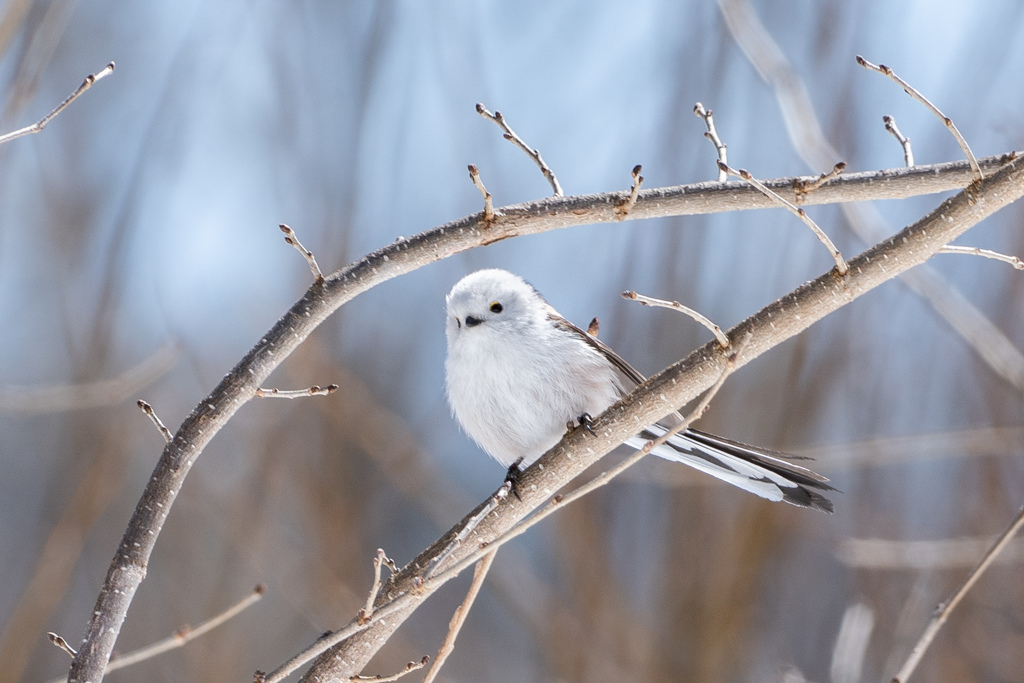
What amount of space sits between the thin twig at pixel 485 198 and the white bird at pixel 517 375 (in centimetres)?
52

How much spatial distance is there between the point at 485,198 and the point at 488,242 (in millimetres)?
63

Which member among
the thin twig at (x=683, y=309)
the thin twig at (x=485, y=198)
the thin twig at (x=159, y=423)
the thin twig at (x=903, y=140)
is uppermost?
the thin twig at (x=903, y=140)

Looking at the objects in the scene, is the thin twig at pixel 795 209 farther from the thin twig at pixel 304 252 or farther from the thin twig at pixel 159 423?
the thin twig at pixel 159 423

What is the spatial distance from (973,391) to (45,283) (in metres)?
3.97

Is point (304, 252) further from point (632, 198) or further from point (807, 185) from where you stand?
point (807, 185)

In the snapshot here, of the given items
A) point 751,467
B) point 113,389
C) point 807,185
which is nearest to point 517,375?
point 751,467

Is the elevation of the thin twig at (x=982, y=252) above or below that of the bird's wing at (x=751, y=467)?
above

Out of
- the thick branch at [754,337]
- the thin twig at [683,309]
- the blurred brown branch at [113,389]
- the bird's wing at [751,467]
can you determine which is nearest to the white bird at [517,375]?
the bird's wing at [751,467]

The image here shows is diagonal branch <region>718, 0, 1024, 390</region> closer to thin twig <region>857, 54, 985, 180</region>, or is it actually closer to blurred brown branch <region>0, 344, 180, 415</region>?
thin twig <region>857, 54, 985, 180</region>

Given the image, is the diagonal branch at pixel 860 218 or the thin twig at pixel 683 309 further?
the diagonal branch at pixel 860 218

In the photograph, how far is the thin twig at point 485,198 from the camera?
973 millimetres

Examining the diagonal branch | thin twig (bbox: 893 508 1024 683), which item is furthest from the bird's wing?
the diagonal branch

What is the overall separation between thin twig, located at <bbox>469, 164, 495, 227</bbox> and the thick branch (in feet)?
1.04

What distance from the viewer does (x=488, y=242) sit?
3.39ft
